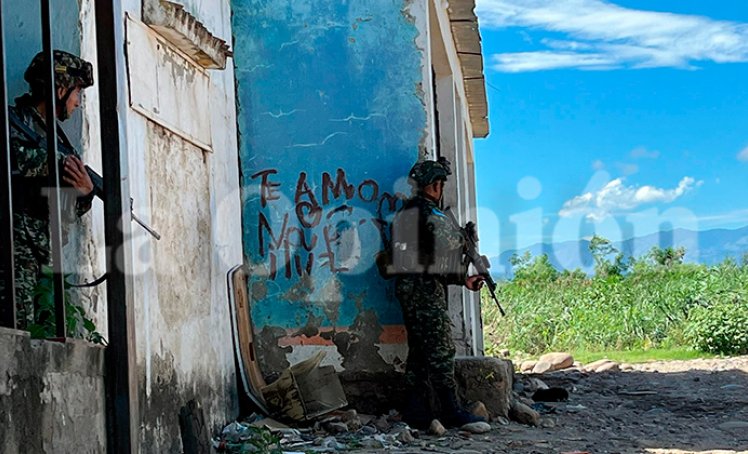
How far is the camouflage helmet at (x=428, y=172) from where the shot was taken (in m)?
6.64

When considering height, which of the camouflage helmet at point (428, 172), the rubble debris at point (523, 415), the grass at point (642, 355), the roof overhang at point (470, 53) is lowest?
the grass at point (642, 355)

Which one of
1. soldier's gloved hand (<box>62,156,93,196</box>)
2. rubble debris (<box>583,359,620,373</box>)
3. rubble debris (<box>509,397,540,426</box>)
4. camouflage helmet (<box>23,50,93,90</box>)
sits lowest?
rubble debris (<box>583,359,620,373</box>)

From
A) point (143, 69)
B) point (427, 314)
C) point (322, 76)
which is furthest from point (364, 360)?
point (143, 69)

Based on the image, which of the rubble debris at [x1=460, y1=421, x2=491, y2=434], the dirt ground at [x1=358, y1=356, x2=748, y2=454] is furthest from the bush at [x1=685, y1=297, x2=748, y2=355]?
the rubble debris at [x1=460, y1=421, x2=491, y2=434]

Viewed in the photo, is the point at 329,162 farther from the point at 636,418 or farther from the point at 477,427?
the point at 636,418

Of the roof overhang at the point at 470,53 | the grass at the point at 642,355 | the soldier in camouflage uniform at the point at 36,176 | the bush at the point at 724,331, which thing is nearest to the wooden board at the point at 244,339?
the soldier in camouflage uniform at the point at 36,176

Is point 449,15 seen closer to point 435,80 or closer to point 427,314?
point 435,80

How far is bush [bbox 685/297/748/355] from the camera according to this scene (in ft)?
41.7

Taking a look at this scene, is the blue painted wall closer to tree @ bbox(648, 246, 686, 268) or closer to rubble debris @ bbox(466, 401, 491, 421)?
rubble debris @ bbox(466, 401, 491, 421)

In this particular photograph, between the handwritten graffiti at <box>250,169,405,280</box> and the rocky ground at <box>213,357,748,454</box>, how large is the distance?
4.65 ft

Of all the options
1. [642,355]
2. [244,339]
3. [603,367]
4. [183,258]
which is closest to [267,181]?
[244,339]

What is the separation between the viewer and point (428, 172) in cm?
666

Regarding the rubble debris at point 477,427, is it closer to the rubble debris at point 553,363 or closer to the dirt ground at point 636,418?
the dirt ground at point 636,418

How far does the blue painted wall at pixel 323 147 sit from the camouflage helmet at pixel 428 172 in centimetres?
29
